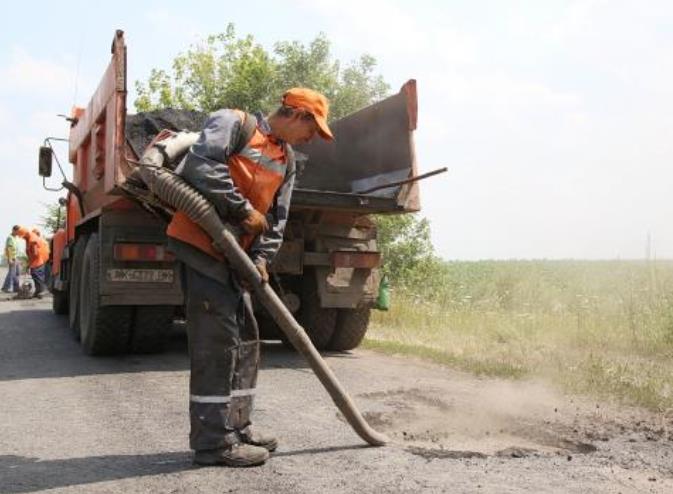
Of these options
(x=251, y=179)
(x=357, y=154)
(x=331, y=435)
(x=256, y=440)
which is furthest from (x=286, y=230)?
(x=256, y=440)

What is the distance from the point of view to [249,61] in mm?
17922

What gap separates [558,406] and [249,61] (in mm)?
14747

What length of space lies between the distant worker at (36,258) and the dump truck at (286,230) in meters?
7.43

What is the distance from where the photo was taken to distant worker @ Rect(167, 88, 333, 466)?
10.9 ft

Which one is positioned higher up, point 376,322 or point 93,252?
point 93,252

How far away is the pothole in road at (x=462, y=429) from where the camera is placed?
3.73m

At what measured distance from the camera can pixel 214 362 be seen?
337 centimetres

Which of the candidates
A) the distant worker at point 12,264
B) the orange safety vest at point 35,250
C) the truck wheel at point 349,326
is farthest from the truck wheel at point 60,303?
the distant worker at point 12,264

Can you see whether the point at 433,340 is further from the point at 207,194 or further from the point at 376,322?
the point at 207,194

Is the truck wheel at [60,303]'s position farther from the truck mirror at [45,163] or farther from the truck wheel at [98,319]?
the truck wheel at [98,319]

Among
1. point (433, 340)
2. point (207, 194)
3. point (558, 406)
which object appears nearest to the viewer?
point (207, 194)

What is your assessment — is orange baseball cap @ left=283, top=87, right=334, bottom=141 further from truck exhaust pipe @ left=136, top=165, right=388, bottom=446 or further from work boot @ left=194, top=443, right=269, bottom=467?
work boot @ left=194, top=443, right=269, bottom=467

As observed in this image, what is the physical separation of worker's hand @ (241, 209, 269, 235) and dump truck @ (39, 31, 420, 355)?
6.42 feet

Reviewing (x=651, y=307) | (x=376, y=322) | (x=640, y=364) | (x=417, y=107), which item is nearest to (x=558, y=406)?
(x=640, y=364)
